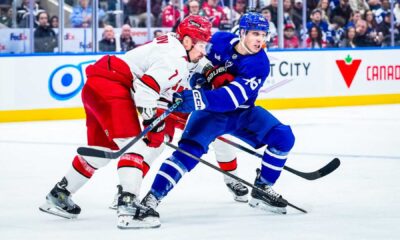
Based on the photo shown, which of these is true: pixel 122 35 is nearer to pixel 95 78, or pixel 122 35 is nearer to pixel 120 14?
pixel 120 14

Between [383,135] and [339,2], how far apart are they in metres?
4.34

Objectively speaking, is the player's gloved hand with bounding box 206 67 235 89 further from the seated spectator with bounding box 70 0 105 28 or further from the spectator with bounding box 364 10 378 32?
the spectator with bounding box 364 10 378 32

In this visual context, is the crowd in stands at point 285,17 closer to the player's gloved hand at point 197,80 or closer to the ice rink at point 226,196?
the ice rink at point 226,196

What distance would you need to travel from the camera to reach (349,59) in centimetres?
1231

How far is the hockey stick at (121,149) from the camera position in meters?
4.45

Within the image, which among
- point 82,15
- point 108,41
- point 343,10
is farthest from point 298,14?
point 82,15

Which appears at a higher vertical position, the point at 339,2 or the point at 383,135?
the point at 339,2

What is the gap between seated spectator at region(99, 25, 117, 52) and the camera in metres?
10.8

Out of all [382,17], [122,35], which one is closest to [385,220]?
[122,35]

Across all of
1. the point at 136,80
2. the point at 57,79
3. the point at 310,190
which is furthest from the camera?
the point at 57,79

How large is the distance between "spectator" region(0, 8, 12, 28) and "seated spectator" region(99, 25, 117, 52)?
111 centimetres

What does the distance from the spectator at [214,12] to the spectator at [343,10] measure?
1.69 meters

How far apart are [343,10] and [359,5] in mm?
314

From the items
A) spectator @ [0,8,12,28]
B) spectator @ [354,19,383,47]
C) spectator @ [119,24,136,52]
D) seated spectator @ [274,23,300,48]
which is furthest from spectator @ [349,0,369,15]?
spectator @ [0,8,12,28]
